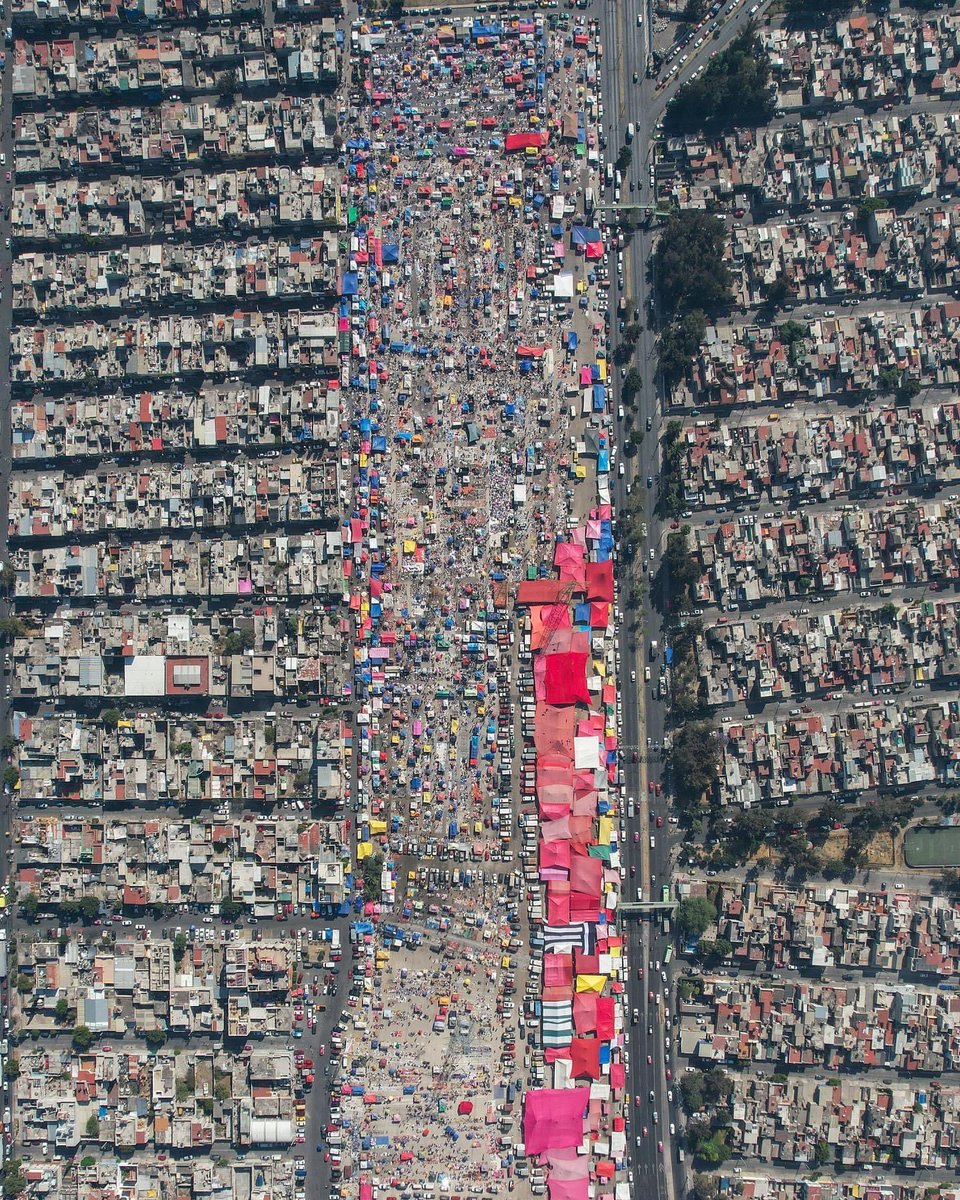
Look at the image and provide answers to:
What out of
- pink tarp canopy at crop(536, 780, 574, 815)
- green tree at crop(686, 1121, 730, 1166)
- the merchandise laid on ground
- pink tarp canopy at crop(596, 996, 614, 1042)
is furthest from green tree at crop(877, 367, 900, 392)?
green tree at crop(686, 1121, 730, 1166)

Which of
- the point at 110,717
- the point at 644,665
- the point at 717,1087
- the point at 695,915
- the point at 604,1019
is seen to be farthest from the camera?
the point at 644,665

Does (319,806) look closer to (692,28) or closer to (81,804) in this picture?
(81,804)

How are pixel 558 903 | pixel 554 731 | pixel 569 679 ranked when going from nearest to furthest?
pixel 558 903 → pixel 569 679 → pixel 554 731

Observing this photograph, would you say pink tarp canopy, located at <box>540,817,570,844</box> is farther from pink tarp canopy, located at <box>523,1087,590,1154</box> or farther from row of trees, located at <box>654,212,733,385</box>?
row of trees, located at <box>654,212,733,385</box>

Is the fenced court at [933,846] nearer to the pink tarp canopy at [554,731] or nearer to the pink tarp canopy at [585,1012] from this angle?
the pink tarp canopy at [585,1012]

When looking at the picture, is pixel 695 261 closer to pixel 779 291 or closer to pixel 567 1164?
pixel 779 291

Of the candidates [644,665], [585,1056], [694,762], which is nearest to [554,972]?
[585,1056]
